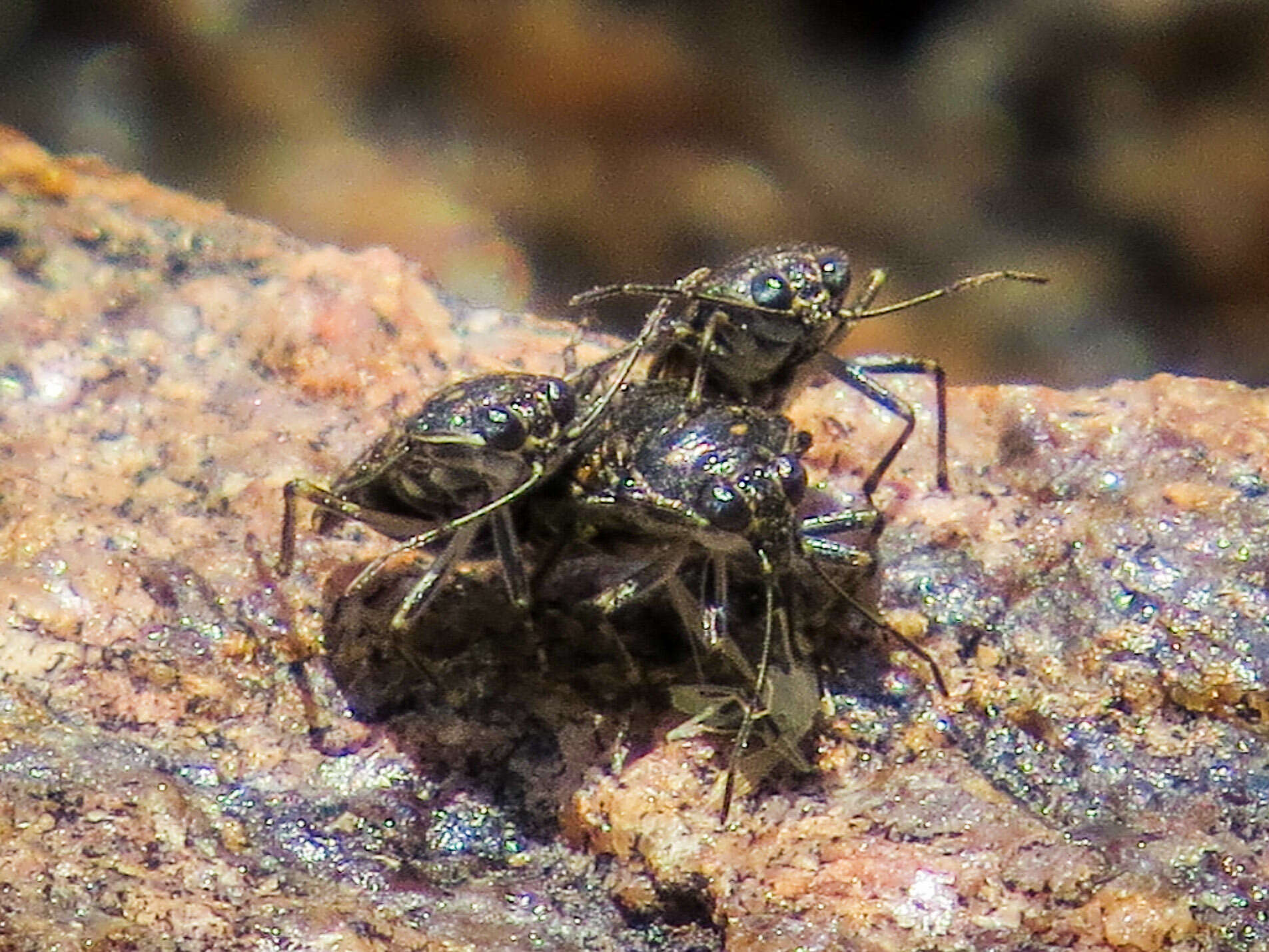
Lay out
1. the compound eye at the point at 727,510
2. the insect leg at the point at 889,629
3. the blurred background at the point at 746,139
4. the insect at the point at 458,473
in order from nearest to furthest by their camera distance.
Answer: the compound eye at the point at 727,510
the insect leg at the point at 889,629
the insect at the point at 458,473
the blurred background at the point at 746,139

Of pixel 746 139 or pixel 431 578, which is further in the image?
pixel 746 139

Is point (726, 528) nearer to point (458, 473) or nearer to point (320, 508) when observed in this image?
point (458, 473)

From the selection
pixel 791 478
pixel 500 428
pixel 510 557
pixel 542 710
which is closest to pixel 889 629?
pixel 791 478

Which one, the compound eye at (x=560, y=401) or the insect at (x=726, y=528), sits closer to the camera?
the insect at (x=726, y=528)

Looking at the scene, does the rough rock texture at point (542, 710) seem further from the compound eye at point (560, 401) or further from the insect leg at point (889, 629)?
the compound eye at point (560, 401)

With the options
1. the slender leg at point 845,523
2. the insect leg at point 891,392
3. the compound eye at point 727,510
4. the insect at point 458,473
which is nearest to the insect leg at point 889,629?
the slender leg at point 845,523

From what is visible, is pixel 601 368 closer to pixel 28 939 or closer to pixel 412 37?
pixel 28 939
